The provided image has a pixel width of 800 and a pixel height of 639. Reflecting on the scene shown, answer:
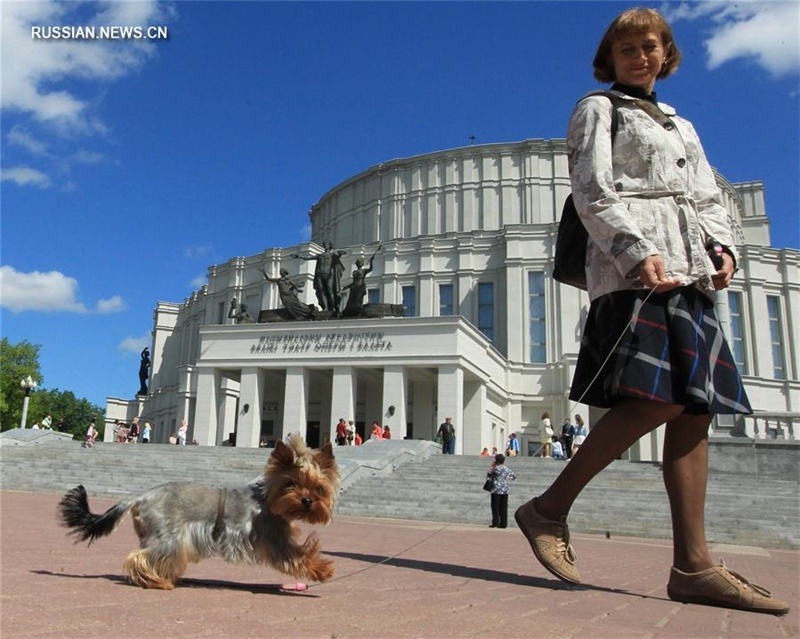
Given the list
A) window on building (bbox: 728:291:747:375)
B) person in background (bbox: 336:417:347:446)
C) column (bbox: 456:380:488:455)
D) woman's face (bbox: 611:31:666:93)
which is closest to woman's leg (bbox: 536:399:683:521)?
woman's face (bbox: 611:31:666:93)

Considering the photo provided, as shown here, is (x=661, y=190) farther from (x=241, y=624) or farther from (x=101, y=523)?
(x=101, y=523)

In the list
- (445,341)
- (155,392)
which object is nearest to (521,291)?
(445,341)

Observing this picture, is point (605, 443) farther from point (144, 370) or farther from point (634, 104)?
point (144, 370)

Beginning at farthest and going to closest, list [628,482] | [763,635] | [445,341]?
[445,341] → [628,482] → [763,635]

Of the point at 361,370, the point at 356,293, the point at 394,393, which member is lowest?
the point at 394,393

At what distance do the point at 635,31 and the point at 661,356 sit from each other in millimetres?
1846

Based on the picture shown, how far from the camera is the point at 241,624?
99.2 inches

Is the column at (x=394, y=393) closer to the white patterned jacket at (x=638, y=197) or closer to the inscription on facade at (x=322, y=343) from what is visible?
the inscription on facade at (x=322, y=343)

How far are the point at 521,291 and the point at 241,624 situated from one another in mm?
41117

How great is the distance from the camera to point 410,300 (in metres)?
46.1

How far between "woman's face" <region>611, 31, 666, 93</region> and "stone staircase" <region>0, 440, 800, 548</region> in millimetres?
9660

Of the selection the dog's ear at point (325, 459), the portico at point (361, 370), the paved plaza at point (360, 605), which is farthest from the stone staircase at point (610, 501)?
the portico at point (361, 370)

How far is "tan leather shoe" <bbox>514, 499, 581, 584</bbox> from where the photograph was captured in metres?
3.86

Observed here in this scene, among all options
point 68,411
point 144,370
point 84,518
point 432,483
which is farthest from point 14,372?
point 84,518
